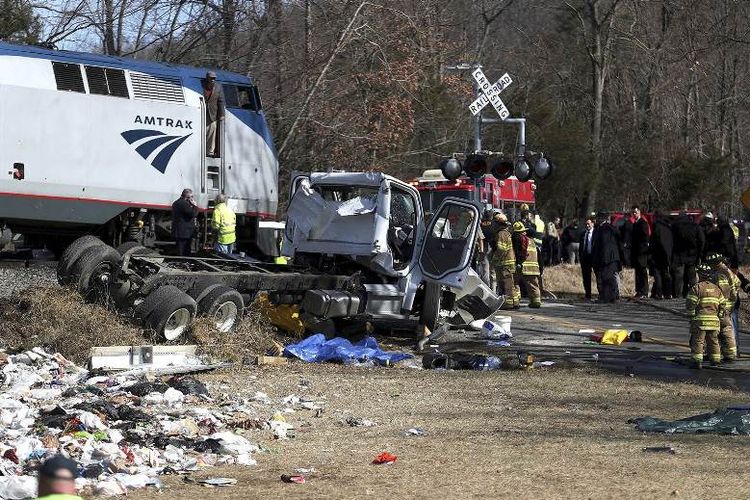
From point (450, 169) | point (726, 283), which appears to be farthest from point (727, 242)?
point (726, 283)

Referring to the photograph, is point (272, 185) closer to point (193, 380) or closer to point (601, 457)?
point (193, 380)

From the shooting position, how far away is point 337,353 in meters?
16.0

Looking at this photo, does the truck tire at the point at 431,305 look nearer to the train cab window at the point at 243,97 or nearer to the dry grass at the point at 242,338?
the dry grass at the point at 242,338

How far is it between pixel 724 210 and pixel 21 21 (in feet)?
100.0

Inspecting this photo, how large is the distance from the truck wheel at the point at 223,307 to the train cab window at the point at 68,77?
22.9 ft

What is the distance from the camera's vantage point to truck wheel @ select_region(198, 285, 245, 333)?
15.6 m

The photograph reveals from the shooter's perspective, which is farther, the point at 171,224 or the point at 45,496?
the point at 171,224

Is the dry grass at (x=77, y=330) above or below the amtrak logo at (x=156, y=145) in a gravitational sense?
below

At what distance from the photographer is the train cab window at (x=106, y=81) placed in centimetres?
2177

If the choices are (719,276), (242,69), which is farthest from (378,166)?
(719,276)

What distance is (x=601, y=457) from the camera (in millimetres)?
9742

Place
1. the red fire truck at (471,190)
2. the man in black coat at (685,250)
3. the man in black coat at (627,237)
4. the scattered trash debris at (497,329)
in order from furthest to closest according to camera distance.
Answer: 1. the red fire truck at (471,190)
2. the man in black coat at (627,237)
3. the man in black coat at (685,250)
4. the scattered trash debris at (497,329)

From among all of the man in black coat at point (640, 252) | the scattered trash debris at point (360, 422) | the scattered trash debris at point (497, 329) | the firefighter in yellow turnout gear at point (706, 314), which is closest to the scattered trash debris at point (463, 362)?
the firefighter in yellow turnout gear at point (706, 314)

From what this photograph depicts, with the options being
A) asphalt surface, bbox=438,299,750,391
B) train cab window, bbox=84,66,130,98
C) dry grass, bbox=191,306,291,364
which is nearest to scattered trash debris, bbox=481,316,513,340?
asphalt surface, bbox=438,299,750,391
